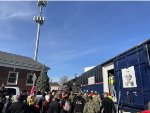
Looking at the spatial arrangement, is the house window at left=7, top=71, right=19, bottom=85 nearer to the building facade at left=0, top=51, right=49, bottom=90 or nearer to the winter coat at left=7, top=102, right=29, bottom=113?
the building facade at left=0, top=51, right=49, bottom=90

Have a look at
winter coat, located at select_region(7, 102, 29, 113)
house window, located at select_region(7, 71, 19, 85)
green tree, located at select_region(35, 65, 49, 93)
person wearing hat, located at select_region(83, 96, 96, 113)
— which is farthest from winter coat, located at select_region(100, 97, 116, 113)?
house window, located at select_region(7, 71, 19, 85)

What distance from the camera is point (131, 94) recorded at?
7.88m

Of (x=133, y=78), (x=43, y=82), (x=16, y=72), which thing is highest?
(x=16, y=72)

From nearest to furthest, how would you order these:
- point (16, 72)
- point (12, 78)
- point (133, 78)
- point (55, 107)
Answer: point (133, 78)
point (55, 107)
point (12, 78)
point (16, 72)

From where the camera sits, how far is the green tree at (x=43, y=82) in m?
28.7

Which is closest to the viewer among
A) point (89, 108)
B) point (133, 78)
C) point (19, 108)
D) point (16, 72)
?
point (19, 108)

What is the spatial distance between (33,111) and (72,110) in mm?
2878

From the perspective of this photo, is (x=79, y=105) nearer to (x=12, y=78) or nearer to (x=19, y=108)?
(x=19, y=108)

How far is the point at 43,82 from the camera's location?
28.9m

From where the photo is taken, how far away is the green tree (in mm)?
28672

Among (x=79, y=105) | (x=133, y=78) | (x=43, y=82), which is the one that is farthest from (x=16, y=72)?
(x=133, y=78)

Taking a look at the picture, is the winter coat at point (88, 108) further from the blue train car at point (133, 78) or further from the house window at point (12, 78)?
the house window at point (12, 78)

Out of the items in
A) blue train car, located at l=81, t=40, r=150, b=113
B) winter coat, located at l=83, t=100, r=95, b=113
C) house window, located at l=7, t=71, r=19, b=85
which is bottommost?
winter coat, located at l=83, t=100, r=95, b=113

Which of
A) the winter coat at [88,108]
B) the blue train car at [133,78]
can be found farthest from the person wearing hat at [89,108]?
the blue train car at [133,78]
